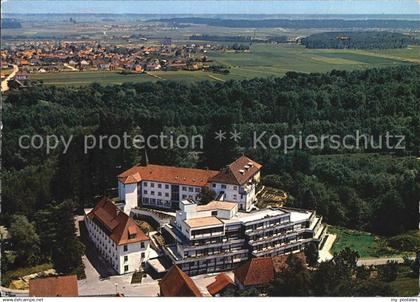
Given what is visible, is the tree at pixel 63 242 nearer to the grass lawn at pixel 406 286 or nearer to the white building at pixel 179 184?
the white building at pixel 179 184

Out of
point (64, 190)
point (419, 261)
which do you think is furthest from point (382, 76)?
point (64, 190)

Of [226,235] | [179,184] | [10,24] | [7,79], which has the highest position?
[10,24]

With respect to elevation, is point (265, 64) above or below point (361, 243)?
above

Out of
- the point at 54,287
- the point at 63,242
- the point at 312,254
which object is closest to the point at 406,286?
the point at 312,254

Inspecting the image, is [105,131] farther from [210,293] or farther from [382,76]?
[382,76]

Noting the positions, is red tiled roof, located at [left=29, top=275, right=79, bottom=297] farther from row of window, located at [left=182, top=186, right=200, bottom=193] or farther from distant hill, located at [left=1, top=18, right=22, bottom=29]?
distant hill, located at [left=1, top=18, right=22, bottom=29]

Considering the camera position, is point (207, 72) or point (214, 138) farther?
point (207, 72)

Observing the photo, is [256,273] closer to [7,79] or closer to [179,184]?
[179,184]
